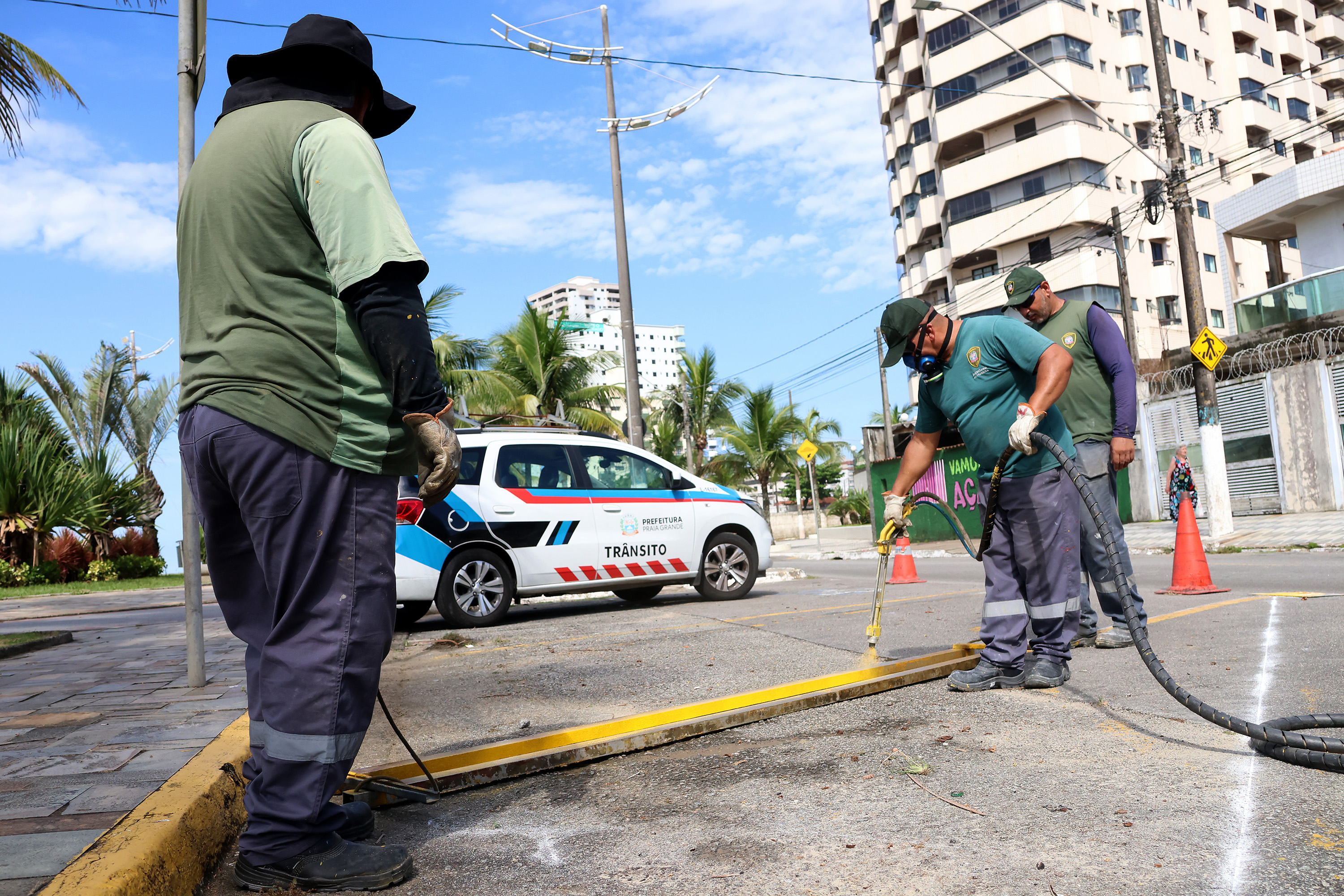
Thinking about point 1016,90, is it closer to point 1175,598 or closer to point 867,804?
point 1175,598

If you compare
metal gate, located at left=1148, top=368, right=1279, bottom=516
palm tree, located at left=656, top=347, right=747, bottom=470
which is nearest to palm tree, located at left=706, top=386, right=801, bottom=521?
palm tree, located at left=656, top=347, right=747, bottom=470

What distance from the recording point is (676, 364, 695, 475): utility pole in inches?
1489

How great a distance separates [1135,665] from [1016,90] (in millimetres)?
39911

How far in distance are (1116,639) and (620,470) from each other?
17.4ft

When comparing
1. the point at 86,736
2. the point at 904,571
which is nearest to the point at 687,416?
the point at 904,571

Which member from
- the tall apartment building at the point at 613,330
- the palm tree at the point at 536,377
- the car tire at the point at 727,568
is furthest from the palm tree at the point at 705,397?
the tall apartment building at the point at 613,330

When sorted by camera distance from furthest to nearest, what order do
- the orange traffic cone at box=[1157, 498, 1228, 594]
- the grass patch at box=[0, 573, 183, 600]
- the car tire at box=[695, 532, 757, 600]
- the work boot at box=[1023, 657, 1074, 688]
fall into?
the grass patch at box=[0, 573, 183, 600], the car tire at box=[695, 532, 757, 600], the orange traffic cone at box=[1157, 498, 1228, 594], the work boot at box=[1023, 657, 1074, 688]

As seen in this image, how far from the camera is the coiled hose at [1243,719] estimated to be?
2754 mm

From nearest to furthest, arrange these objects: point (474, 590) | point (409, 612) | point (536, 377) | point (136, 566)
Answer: point (474, 590) → point (409, 612) → point (136, 566) → point (536, 377)

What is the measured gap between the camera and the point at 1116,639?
16.8 ft

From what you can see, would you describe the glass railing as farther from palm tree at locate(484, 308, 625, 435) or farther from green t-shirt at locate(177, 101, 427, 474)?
green t-shirt at locate(177, 101, 427, 474)

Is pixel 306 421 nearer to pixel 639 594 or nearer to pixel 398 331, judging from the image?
pixel 398 331

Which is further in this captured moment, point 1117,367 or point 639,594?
point 639,594

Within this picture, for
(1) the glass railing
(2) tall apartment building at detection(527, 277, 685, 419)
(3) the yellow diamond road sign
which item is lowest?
(3) the yellow diamond road sign
